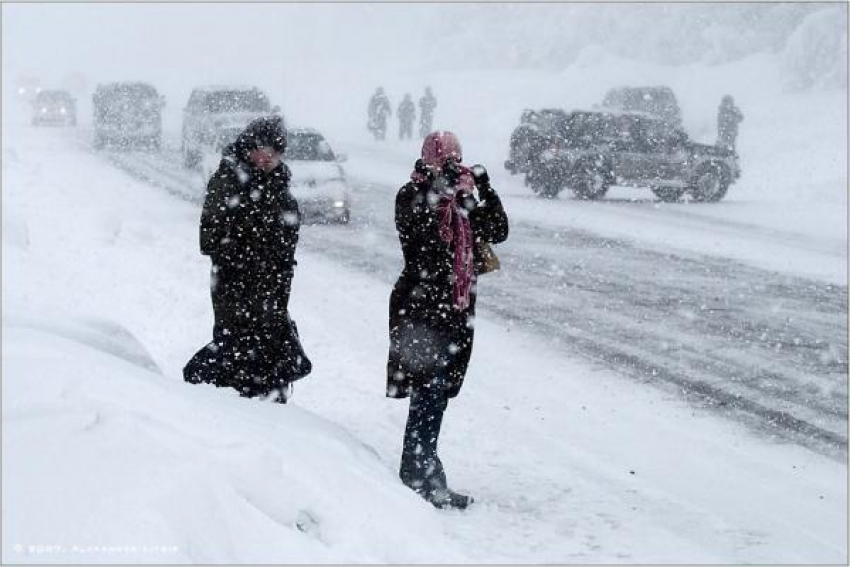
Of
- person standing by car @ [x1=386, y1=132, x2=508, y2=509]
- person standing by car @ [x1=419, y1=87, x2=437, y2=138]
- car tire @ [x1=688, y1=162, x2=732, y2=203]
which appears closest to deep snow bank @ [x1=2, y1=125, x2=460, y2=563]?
person standing by car @ [x1=386, y1=132, x2=508, y2=509]

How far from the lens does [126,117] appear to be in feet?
105

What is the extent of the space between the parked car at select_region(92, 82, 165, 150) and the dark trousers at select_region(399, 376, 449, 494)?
2799 cm

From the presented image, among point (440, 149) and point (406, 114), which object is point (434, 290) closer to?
point (440, 149)

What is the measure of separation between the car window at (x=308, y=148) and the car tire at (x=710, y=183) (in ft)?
27.6

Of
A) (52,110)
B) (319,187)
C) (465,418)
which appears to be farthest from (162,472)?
(52,110)

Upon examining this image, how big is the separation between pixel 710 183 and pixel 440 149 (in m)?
17.8

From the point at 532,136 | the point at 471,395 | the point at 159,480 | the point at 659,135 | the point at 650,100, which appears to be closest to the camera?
the point at 159,480

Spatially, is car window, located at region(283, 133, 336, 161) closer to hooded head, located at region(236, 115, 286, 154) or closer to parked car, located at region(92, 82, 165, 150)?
hooded head, located at region(236, 115, 286, 154)

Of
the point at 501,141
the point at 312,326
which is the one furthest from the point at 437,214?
the point at 501,141

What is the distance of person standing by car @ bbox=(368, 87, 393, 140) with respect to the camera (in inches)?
1432

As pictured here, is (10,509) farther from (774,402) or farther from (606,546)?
(774,402)

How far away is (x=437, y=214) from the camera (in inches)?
192

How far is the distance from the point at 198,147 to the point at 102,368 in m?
20.3

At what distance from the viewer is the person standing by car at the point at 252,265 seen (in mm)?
4996
